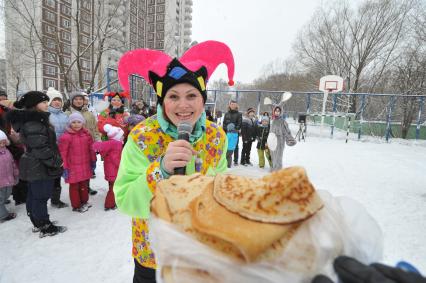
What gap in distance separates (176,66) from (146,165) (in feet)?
1.70

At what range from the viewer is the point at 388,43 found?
19.3 meters

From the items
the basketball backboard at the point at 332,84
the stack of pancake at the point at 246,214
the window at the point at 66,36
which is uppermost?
the window at the point at 66,36

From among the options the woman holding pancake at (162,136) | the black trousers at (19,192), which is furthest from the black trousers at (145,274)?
the black trousers at (19,192)

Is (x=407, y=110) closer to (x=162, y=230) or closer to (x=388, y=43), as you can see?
(x=388, y=43)

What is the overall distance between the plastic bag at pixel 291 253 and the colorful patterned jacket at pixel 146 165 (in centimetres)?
41

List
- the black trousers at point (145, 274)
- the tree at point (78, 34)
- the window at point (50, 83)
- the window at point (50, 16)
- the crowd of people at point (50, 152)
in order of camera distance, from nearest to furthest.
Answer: the black trousers at point (145, 274), the crowd of people at point (50, 152), the tree at point (78, 34), the window at point (50, 16), the window at point (50, 83)

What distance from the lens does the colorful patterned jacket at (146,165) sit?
1.03 meters

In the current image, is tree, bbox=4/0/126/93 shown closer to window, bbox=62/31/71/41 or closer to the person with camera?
the person with camera

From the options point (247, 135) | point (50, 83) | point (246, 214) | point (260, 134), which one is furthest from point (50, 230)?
point (50, 83)

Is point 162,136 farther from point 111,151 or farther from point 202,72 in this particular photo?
point 111,151

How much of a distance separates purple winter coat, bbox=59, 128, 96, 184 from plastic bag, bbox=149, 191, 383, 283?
377cm

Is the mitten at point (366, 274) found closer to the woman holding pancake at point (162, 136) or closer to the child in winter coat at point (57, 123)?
the woman holding pancake at point (162, 136)

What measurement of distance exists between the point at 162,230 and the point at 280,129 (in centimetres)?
589

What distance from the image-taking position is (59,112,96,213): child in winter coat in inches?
148
